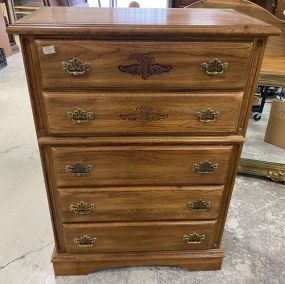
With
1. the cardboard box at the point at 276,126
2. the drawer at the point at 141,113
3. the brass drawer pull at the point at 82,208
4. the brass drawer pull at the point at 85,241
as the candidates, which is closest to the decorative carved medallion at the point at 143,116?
the drawer at the point at 141,113

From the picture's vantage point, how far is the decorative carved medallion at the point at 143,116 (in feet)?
3.27

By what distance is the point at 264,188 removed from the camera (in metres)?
1.97

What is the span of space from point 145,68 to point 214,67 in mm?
217

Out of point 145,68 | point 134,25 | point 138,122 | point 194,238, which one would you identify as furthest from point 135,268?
point 134,25

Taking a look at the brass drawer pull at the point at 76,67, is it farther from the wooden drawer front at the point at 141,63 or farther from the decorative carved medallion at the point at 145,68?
the decorative carved medallion at the point at 145,68

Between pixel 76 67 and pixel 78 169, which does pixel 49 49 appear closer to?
pixel 76 67

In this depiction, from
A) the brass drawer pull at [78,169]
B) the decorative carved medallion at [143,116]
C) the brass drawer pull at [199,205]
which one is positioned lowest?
the brass drawer pull at [199,205]

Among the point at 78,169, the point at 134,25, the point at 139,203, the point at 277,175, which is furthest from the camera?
the point at 277,175

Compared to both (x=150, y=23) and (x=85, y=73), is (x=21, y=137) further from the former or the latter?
(x=150, y=23)

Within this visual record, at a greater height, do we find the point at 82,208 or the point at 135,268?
the point at 82,208

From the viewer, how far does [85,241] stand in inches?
50.6

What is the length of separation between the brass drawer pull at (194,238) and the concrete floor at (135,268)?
18 centimetres

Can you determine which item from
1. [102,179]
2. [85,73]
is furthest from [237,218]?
[85,73]

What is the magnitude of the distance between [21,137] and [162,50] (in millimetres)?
1859
